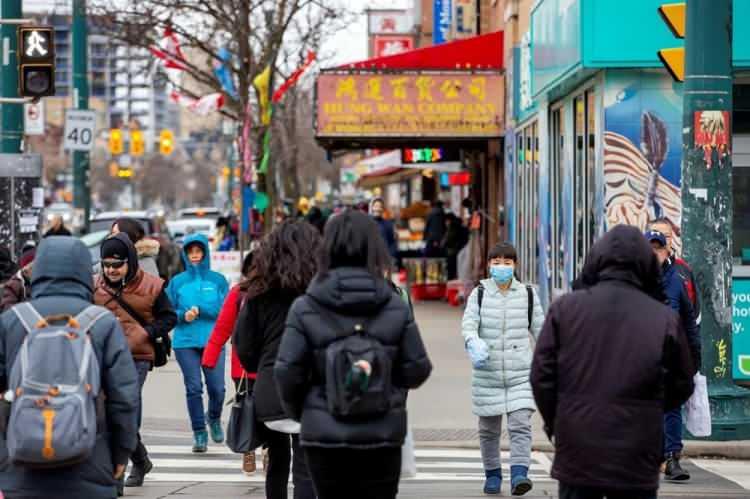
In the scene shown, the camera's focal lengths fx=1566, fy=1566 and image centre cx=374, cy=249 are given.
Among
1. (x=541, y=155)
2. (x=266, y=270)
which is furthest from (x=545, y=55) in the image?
(x=266, y=270)

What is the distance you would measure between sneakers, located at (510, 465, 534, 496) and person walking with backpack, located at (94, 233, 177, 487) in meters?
2.42

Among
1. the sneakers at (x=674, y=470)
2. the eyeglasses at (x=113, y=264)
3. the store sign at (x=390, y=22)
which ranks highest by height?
the store sign at (x=390, y=22)

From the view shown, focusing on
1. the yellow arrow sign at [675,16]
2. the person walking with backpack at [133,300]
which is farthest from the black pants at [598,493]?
the yellow arrow sign at [675,16]

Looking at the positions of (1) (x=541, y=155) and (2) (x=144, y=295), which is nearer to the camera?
(2) (x=144, y=295)

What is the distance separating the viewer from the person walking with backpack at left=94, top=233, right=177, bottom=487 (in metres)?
9.97

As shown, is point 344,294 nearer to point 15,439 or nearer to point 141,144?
point 15,439

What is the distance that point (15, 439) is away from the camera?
6.01 metres

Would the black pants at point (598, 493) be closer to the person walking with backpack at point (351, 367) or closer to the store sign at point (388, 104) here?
the person walking with backpack at point (351, 367)

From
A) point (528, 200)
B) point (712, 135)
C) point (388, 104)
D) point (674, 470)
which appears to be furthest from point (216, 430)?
point (388, 104)

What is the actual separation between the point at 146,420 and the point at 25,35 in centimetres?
627

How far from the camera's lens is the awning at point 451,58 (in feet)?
77.5

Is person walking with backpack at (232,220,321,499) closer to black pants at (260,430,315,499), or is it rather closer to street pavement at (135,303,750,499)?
black pants at (260,430,315,499)

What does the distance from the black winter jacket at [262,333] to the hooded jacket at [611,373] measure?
1930mm

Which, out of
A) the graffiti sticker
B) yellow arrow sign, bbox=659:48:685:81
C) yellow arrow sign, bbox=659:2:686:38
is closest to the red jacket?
the graffiti sticker
